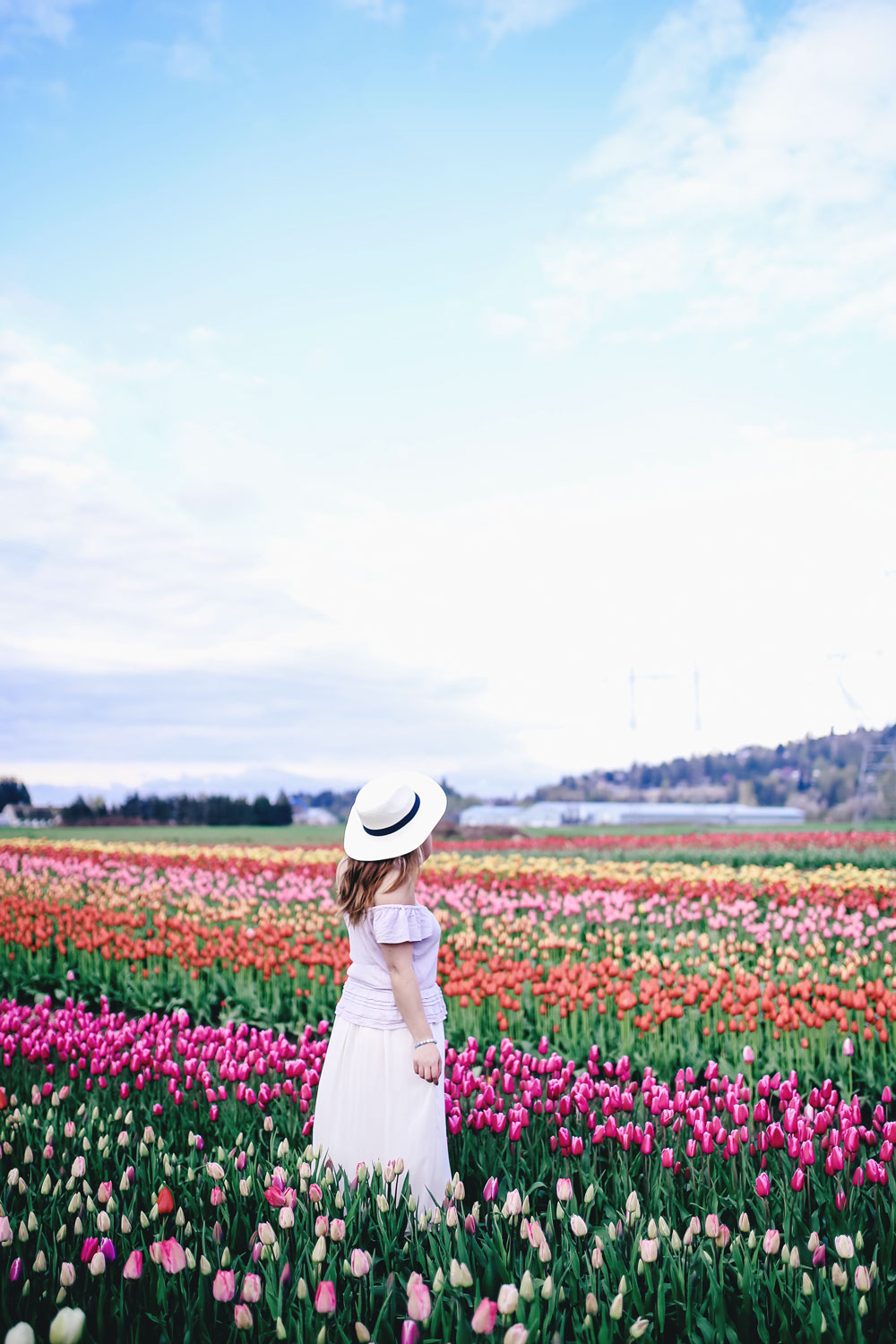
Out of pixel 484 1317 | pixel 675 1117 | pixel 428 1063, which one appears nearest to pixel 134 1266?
pixel 484 1317

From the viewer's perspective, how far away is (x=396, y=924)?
3.43m

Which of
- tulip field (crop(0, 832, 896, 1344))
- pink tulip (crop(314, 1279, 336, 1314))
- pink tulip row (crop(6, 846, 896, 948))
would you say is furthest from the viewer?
pink tulip row (crop(6, 846, 896, 948))

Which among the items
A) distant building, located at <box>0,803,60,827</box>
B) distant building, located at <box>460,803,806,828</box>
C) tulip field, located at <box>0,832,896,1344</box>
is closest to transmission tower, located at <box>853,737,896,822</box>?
distant building, located at <box>460,803,806,828</box>

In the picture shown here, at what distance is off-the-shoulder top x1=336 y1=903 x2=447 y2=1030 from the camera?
3477 mm

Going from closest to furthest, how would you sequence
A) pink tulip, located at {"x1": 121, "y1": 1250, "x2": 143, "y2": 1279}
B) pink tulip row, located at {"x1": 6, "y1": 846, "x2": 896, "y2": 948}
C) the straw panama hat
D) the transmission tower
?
1. pink tulip, located at {"x1": 121, "y1": 1250, "x2": 143, "y2": 1279}
2. the straw panama hat
3. pink tulip row, located at {"x1": 6, "y1": 846, "x2": 896, "y2": 948}
4. the transmission tower

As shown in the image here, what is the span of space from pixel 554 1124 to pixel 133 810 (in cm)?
4807

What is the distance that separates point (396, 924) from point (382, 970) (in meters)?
0.29

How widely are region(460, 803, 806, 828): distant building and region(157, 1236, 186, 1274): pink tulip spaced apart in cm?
5645

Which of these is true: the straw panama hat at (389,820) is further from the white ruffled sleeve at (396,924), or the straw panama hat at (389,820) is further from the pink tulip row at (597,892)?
the pink tulip row at (597,892)

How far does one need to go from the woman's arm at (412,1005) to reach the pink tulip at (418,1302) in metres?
1.00

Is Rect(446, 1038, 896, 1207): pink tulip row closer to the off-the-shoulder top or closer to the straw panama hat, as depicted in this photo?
the off-the-shoulder top

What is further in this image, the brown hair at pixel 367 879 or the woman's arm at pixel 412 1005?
the brown hair at pixel 367 879

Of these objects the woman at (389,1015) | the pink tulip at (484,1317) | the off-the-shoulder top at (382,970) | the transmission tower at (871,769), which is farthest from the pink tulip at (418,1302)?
the transmission tower at (871,769)

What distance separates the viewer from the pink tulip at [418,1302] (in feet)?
7.63
